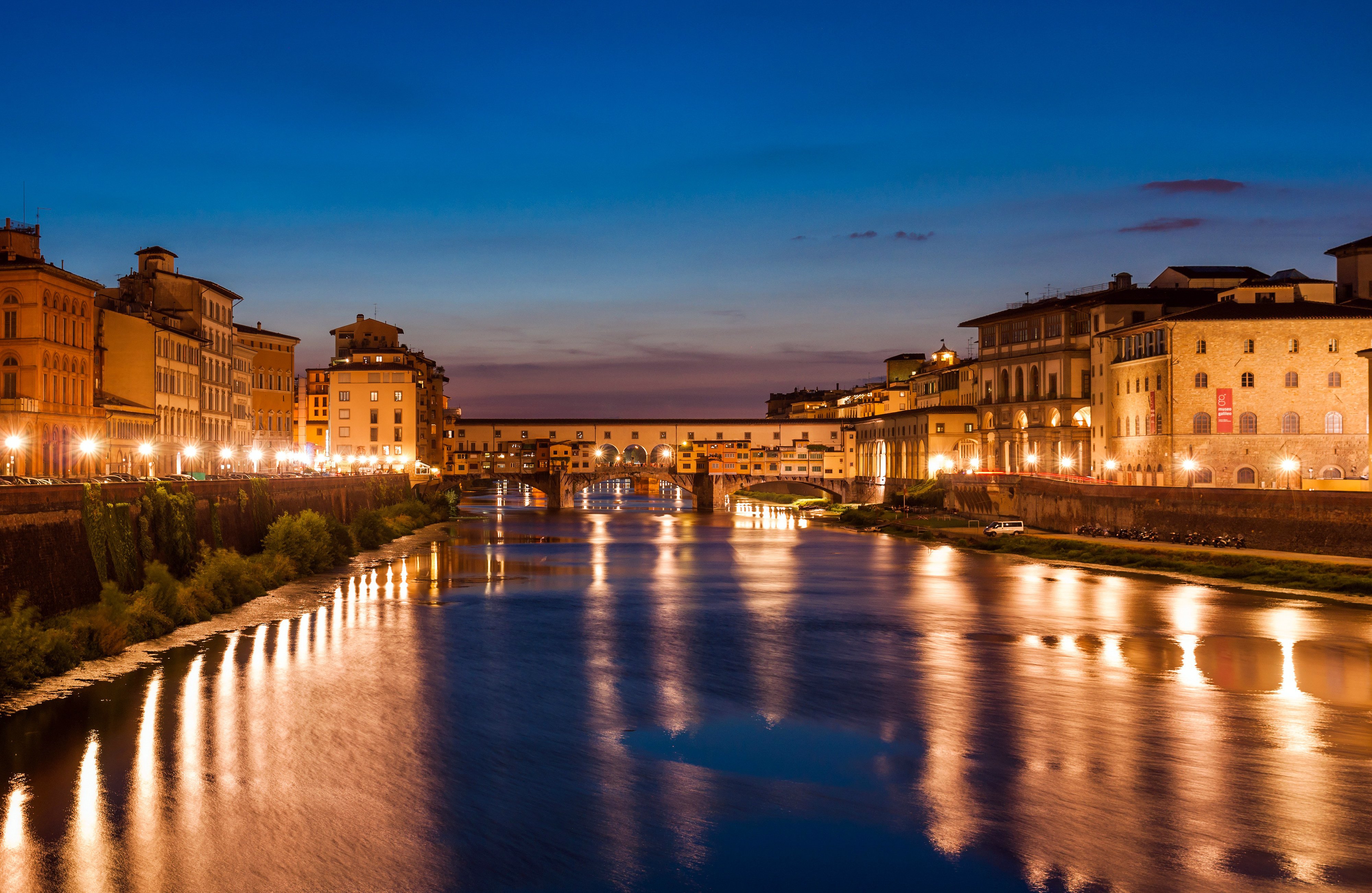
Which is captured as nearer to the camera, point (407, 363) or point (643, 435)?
point (407, 363)

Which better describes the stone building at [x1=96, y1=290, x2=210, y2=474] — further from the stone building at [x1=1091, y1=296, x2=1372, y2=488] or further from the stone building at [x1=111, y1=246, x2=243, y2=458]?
the stone building at [x1=1091, y1=296, x2=1372, y2=488]

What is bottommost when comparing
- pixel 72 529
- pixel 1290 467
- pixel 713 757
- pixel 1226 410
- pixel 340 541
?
pixel 713 757

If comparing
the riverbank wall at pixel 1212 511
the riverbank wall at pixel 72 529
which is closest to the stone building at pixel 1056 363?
the riverbank wall at pixel 1212 511

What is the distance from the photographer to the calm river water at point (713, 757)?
1490cm

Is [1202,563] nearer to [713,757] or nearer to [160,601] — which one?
[713,757]

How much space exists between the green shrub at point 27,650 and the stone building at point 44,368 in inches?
851

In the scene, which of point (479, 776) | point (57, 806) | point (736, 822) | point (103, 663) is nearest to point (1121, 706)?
point (736, 822)

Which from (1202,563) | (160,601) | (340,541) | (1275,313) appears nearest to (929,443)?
(1275,313)

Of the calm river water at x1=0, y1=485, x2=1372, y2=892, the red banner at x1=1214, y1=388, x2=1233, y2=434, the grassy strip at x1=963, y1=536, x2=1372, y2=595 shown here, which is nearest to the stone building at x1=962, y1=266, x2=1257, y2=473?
the red banner at x1=1214, y1=388, x2=1233, y2=434

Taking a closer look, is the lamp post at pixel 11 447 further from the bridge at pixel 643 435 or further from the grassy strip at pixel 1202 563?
the bridge at pixel 643 435

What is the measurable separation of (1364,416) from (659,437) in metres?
79.0

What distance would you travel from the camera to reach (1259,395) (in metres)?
59.8

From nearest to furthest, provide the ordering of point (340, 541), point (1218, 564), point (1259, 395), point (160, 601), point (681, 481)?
point (160, 601), point (1218, 564), point (340, 541), point (1259, 395), point (681, 481)

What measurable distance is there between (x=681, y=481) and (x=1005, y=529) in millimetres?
59515
